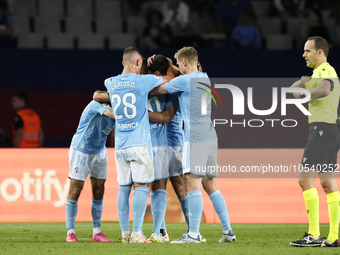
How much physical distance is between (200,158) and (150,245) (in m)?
1.10

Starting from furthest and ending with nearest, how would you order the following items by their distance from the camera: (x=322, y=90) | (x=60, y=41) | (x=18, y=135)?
1. (x=60, y=41)
2. (x=18, y=135)
3. (x=322, y=90)

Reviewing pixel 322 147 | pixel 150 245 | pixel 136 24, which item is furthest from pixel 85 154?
pixel 136 24

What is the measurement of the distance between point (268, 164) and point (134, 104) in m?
3.86

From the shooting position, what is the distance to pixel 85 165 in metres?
6.54

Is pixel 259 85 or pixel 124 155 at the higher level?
pixel 259 85

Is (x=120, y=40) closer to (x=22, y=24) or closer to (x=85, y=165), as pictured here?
(x=22, y=24)

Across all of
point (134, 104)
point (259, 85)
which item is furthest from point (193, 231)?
point (259, 85)

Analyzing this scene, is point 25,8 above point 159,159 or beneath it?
above

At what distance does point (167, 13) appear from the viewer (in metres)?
12.5

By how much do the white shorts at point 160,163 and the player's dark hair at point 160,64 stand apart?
0.96 metres

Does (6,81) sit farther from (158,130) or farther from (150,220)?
(158,130)

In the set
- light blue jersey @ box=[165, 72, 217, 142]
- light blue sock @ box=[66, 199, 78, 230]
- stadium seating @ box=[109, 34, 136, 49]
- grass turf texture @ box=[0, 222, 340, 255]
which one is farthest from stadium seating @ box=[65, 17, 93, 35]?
light blue jersey @ box=[165, 72, 217, 142]

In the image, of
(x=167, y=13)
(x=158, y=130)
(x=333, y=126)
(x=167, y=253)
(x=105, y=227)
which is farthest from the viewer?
(x=167, y=13)

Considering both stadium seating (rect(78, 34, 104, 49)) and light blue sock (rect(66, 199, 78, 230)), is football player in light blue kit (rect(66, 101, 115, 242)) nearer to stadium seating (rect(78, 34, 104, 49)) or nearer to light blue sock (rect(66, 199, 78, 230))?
light blue sock (rect(66, 199, 78, 230))
